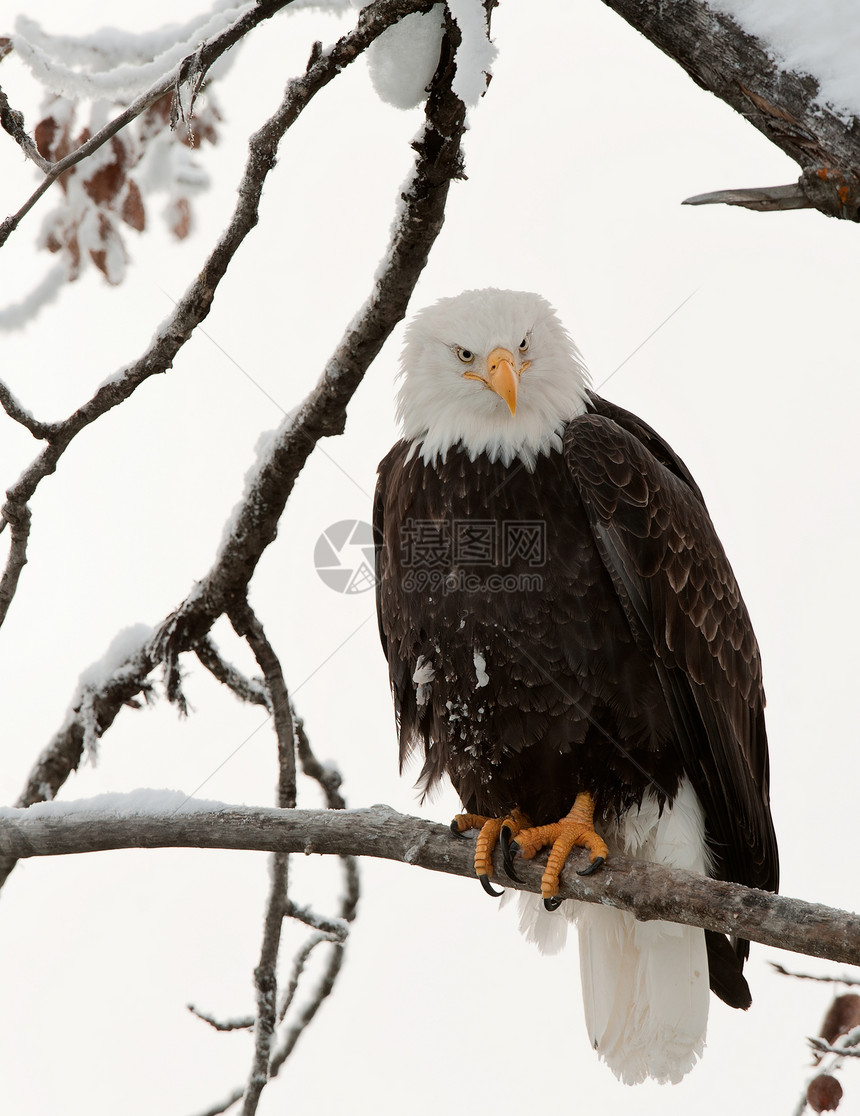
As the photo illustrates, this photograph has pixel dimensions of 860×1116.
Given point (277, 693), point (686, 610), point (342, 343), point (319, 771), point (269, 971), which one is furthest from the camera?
→ point (319, 771)

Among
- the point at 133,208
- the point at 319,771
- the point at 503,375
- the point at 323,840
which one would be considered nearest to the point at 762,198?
the point at 503,375

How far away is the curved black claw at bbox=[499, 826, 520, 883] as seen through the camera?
2783mm

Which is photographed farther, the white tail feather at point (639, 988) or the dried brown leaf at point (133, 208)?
the white tail feather at point (639, 988)

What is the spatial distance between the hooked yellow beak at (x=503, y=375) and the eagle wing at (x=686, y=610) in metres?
0.25

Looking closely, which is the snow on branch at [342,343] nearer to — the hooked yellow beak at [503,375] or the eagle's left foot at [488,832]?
the hooked yellow beak at [503,375]

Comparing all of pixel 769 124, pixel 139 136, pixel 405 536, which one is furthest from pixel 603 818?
pixel 139 136

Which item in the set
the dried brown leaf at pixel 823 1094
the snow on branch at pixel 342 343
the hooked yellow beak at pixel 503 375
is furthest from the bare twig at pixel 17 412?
the dried brown leaf at pixel 823 1094

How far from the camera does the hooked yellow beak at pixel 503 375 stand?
2664 millimetres

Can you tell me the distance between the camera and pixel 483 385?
2861 millimetres

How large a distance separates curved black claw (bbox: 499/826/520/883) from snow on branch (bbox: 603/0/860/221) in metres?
1.81

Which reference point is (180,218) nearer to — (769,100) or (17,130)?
(17,130)

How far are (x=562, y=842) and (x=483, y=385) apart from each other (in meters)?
1.28

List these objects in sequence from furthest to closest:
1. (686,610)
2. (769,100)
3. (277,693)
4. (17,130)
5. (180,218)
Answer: (277,693) < (686,610) < (180,218) < (17,130) < (769,100)

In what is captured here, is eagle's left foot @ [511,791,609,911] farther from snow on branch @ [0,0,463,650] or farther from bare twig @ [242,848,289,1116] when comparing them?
snow on branch @ [0,0,463,650]
